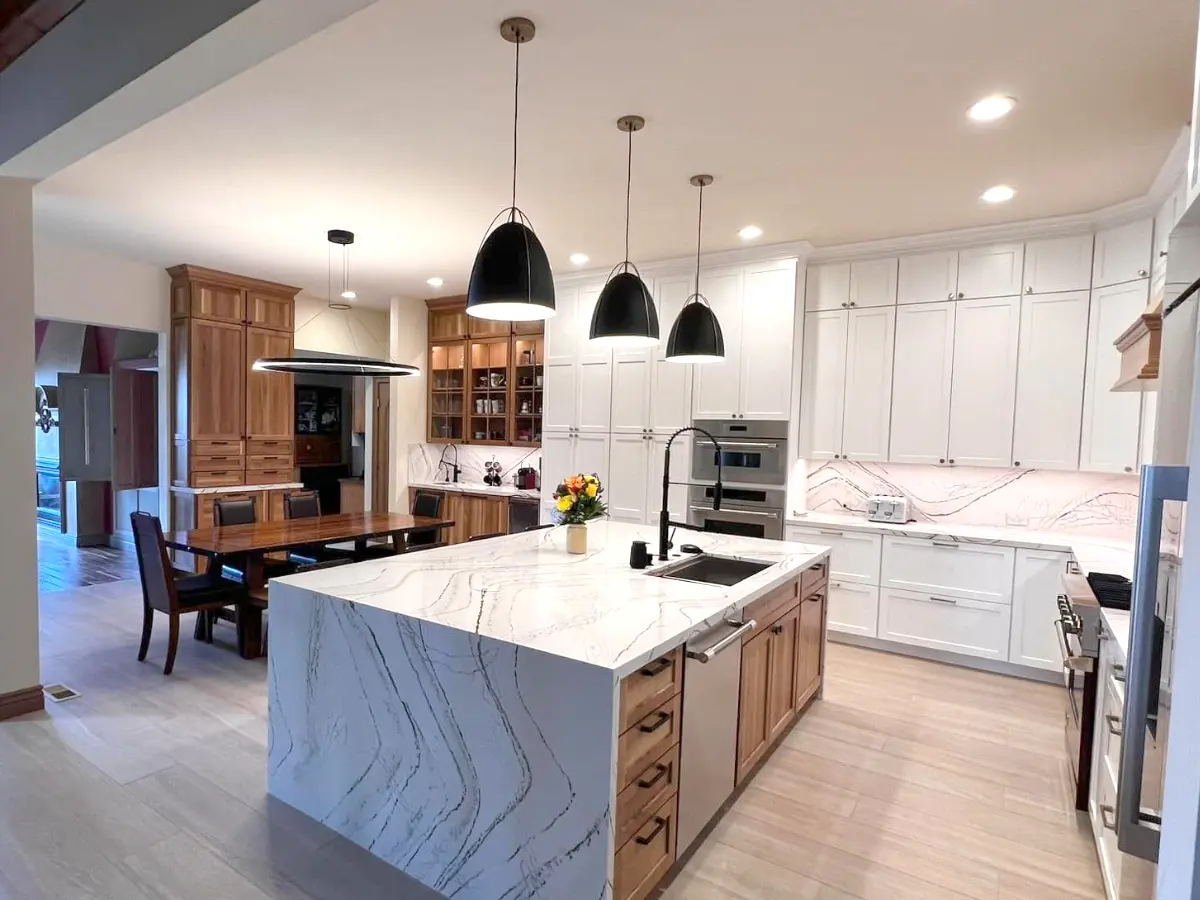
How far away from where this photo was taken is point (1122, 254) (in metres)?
3.78

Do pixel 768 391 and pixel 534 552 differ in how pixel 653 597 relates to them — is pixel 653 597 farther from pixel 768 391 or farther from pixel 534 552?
pixel 768 391

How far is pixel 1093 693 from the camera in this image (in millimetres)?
2494

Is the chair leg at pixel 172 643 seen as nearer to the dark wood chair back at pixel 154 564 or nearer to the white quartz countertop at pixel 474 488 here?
the dark wood chair back at pixel 154 564

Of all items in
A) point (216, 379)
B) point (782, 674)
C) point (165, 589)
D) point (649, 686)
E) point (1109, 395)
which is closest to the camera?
point (649, 686)

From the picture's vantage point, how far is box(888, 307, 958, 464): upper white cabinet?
441 centimetres

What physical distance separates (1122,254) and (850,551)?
241 cm

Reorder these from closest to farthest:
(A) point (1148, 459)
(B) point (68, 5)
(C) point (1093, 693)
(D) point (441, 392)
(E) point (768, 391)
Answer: (B) point (68, 5), (C) point (1093, 693), (A) point (1148, 459), (E) point (768, 391), (D) point (441, 392)

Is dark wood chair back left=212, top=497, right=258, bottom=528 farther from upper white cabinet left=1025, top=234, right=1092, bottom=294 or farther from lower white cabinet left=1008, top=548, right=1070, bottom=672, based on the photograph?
upper white cabinet left=1025, top=234, right=1092, bottom=294

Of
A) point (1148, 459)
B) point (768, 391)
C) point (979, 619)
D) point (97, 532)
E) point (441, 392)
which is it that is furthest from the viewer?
point (97, 532)

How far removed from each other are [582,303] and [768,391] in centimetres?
193

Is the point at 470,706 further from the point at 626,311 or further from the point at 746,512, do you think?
the point at 746,512

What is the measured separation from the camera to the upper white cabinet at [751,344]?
4715 millimetres

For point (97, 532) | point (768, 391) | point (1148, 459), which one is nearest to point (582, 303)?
point (768, 391)

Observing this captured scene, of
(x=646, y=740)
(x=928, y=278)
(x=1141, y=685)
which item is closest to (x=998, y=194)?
(x=928, y=278)
